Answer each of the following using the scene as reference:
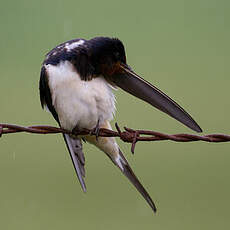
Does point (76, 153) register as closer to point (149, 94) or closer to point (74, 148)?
point (74, 148)

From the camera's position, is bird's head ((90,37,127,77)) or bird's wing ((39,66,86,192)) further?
bird's wing ((39,66,86,192))

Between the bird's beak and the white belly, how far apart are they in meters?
0.09

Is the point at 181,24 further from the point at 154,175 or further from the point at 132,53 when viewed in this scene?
the point at 154,175

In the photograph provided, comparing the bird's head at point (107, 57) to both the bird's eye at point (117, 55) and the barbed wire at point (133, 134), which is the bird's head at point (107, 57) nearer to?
the bird's eye at point (117, 55)

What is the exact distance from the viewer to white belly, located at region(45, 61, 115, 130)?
8.40 feet

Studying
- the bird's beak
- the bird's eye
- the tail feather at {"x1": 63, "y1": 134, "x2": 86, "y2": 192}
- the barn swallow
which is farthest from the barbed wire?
the tail feather at {"x1": 63, "y1": 134, "x2": 86, "y2": 192}

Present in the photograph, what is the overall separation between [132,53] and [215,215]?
1.24 meters

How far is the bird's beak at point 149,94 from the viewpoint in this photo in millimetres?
2297

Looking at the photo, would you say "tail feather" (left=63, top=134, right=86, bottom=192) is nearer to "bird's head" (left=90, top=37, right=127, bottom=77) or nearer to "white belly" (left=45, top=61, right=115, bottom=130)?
"white belly" (left=45, top=61, right=115, bottom=130)

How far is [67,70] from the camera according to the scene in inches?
101

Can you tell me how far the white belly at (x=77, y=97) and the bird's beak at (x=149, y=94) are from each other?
9 cm

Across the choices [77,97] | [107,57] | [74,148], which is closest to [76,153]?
[74,148]

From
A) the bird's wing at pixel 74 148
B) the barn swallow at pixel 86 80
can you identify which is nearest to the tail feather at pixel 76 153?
the bird's wing at pixel 74 148

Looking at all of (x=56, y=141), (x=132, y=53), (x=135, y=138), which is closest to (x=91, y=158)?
(x=56, y=141)
